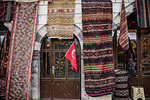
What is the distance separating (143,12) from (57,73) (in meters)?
3.23

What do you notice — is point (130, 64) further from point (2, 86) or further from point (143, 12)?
point (2, 86)

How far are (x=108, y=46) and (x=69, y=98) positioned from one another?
2.08 meters

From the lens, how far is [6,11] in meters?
3.75

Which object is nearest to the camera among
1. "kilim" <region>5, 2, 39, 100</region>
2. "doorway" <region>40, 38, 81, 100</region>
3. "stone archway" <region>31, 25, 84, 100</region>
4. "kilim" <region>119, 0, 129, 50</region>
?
"kilim" <region>119, 0, 129, 50</region>

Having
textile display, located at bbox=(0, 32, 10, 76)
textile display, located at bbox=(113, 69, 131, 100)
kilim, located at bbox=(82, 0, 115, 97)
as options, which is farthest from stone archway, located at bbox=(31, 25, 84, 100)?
textile display, located at bbox=(113, 69, 131, 100)

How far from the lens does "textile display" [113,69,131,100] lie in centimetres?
356

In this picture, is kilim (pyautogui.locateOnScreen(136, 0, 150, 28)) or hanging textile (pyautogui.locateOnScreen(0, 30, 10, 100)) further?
hanging textile (pyautogui.locateOnScreen(0, 30, 10, 100))

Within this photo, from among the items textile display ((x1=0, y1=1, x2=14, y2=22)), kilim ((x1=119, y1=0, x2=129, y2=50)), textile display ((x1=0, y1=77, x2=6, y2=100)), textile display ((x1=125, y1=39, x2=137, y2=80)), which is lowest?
textile display ((x1=0, y1=77, x2=6, y2=100))

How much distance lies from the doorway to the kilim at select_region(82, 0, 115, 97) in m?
0.50

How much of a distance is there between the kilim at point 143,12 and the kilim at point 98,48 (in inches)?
32.7

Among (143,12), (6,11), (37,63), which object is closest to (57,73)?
(37,63)

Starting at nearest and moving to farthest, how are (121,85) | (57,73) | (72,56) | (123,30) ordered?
(123,30)
(121,85)
(72,56)
(57,73)

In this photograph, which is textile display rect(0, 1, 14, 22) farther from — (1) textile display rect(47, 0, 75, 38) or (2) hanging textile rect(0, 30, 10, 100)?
(1) textile display rect(47, 0, 75, 38)

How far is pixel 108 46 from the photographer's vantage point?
345cm
